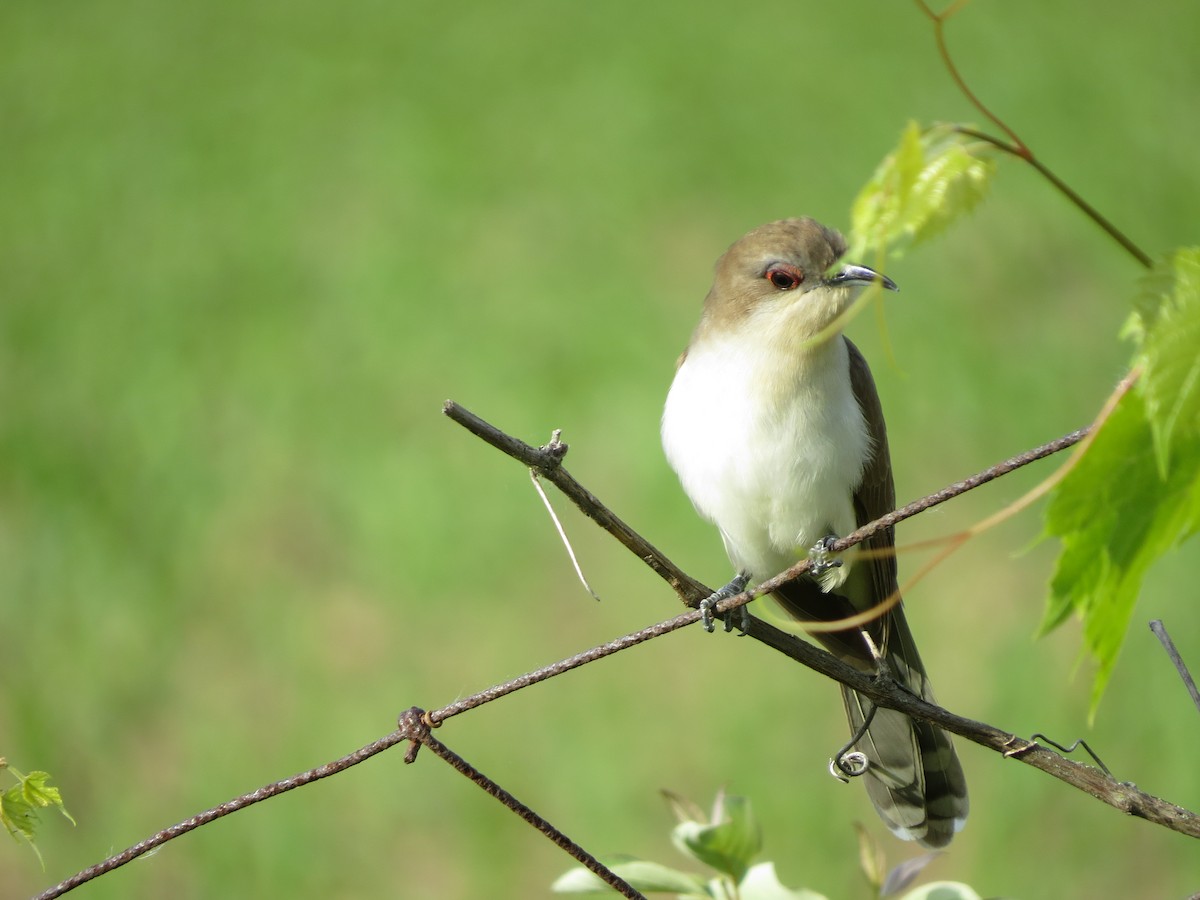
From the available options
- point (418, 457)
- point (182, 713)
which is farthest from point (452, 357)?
point (182, 713)

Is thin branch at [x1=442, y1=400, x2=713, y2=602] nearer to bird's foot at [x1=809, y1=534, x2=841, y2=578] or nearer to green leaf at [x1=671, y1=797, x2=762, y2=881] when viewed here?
bird's foot at [x1=809, y1=534, x2=841, y2=578]

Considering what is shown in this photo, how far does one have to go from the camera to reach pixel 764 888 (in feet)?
5.95

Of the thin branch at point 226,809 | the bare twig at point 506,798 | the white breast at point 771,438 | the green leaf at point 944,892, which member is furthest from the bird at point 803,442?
the thin branch at point 226,809

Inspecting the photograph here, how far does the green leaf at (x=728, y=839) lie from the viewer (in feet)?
5.55

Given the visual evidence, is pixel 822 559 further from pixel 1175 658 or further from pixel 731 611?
pixel 731 611

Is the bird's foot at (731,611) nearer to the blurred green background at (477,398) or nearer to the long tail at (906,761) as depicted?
the long tail at (906,761)

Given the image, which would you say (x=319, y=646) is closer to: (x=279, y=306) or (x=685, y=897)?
(x=279, y=306)

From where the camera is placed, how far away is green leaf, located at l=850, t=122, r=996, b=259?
40.1 inches

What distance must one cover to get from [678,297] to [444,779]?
2.82m

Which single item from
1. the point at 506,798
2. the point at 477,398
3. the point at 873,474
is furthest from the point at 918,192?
the point at 477,398

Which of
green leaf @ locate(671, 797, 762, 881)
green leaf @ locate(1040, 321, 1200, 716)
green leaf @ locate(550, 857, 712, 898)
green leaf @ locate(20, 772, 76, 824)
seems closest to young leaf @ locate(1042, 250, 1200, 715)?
green leaf @ locate(1040, 321, 1200, 716)

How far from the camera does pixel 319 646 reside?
5773 millimetres

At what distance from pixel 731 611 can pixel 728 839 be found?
90cm

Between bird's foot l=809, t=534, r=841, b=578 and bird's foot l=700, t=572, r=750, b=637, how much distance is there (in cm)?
16
